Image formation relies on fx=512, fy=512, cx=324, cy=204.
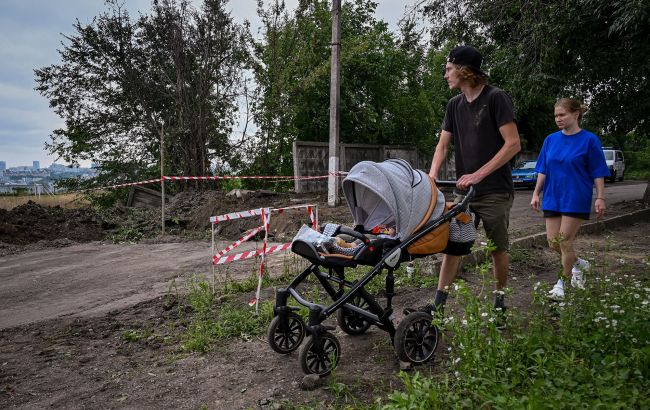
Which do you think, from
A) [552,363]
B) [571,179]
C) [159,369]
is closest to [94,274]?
[159,369]

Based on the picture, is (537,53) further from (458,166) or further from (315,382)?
(315,382)

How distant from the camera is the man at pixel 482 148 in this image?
3912 mm

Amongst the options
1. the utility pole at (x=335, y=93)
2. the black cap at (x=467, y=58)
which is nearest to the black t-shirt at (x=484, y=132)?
the black cap at (x=467, y=58)

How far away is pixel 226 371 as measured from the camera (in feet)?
12.8

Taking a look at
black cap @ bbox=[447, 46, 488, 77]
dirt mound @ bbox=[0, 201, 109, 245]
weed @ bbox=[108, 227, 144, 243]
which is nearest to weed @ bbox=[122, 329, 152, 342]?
black cap @ bbox=[447, 46, 488, 77]

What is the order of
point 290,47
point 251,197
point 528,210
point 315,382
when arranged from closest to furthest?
point 315,382 < point 528,210 < point 251,197 < point 290,47

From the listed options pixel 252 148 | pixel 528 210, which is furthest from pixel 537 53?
pixel 252 148

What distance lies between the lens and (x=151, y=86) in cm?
1666

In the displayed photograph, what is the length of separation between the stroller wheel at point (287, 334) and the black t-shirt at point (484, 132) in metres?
1.79

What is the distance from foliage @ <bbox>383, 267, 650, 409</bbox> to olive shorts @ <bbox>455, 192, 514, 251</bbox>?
0.69 m

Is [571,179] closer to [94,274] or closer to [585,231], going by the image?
→ [585,231]

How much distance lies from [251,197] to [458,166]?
10.7 metres

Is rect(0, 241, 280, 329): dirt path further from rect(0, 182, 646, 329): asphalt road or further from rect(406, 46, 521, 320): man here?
rect(406, 46, 521, 320): man

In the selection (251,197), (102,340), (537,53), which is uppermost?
(537,53)
